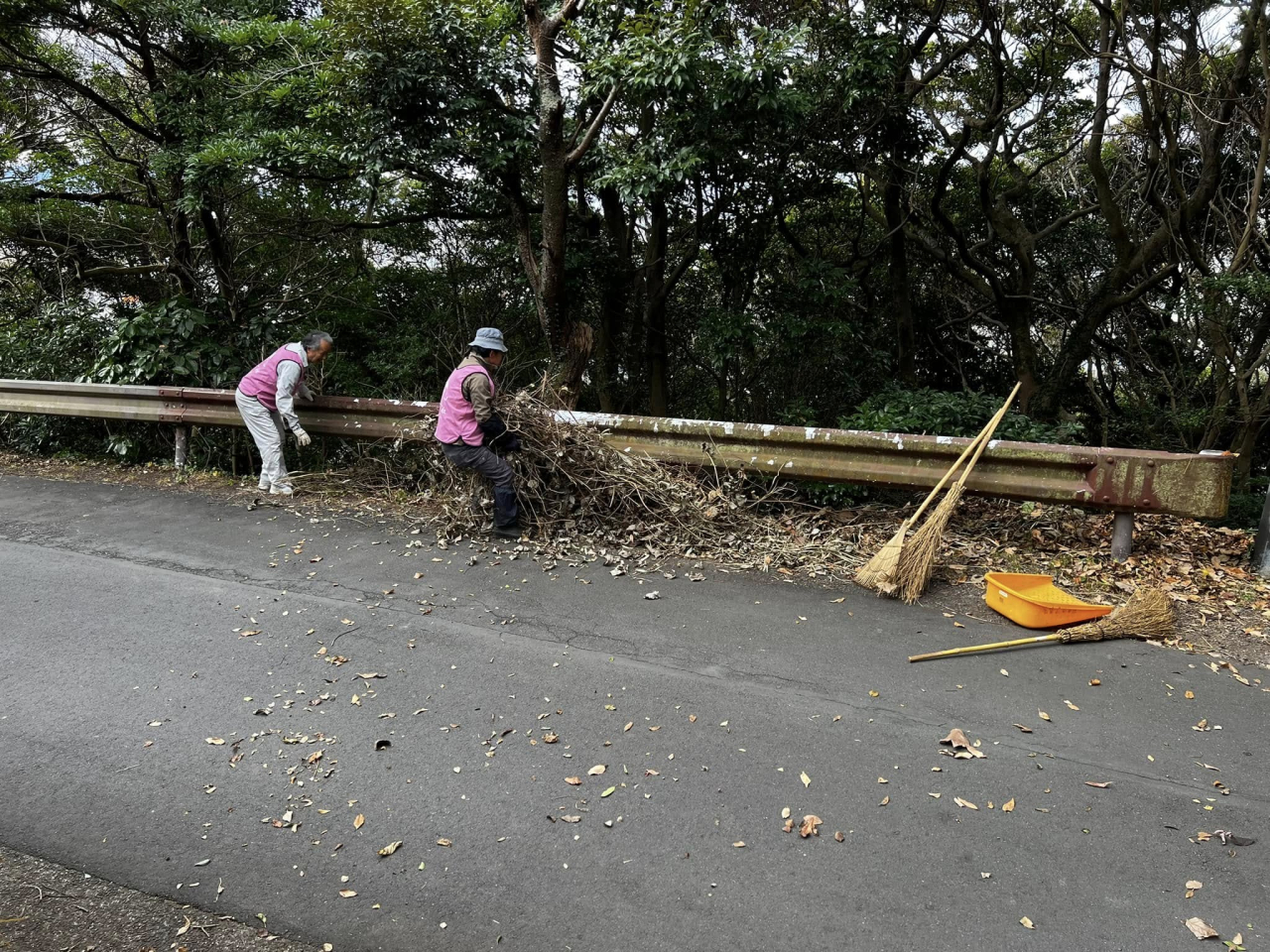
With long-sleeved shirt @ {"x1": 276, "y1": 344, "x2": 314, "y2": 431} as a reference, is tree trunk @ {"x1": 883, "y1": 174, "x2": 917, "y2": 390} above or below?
above

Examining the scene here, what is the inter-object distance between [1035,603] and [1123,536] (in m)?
1.47

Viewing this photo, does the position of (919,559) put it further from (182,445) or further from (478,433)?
(182,445)

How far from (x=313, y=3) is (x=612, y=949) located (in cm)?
1132

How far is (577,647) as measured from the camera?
4.38 m

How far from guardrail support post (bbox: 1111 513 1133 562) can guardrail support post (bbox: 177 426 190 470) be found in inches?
320

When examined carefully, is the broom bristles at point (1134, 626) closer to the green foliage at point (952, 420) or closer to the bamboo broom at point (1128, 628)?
the bamboo broom at point (1128, 628)

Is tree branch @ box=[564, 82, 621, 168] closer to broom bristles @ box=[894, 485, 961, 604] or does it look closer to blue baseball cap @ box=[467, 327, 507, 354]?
blue baseball cap @ box=[467, 327, 507, 354]

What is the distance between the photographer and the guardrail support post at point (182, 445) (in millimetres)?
8148

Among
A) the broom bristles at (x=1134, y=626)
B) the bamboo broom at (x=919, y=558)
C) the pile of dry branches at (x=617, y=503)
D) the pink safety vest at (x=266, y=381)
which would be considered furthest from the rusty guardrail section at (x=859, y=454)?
the broom bristles at (x=1134, y=626)

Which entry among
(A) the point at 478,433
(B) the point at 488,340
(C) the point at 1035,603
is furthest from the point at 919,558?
(B) the point at 488,340

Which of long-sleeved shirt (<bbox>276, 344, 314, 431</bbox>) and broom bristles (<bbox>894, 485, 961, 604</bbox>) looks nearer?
broom bristles (<bbox>894, 485, 961, 604</bbox>)

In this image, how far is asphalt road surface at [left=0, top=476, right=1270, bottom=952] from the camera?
2.68m

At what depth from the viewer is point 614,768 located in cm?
338

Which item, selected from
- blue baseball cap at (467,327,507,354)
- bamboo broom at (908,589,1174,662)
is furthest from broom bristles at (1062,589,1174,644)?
blue baseball cap at (467,327,507,354)
